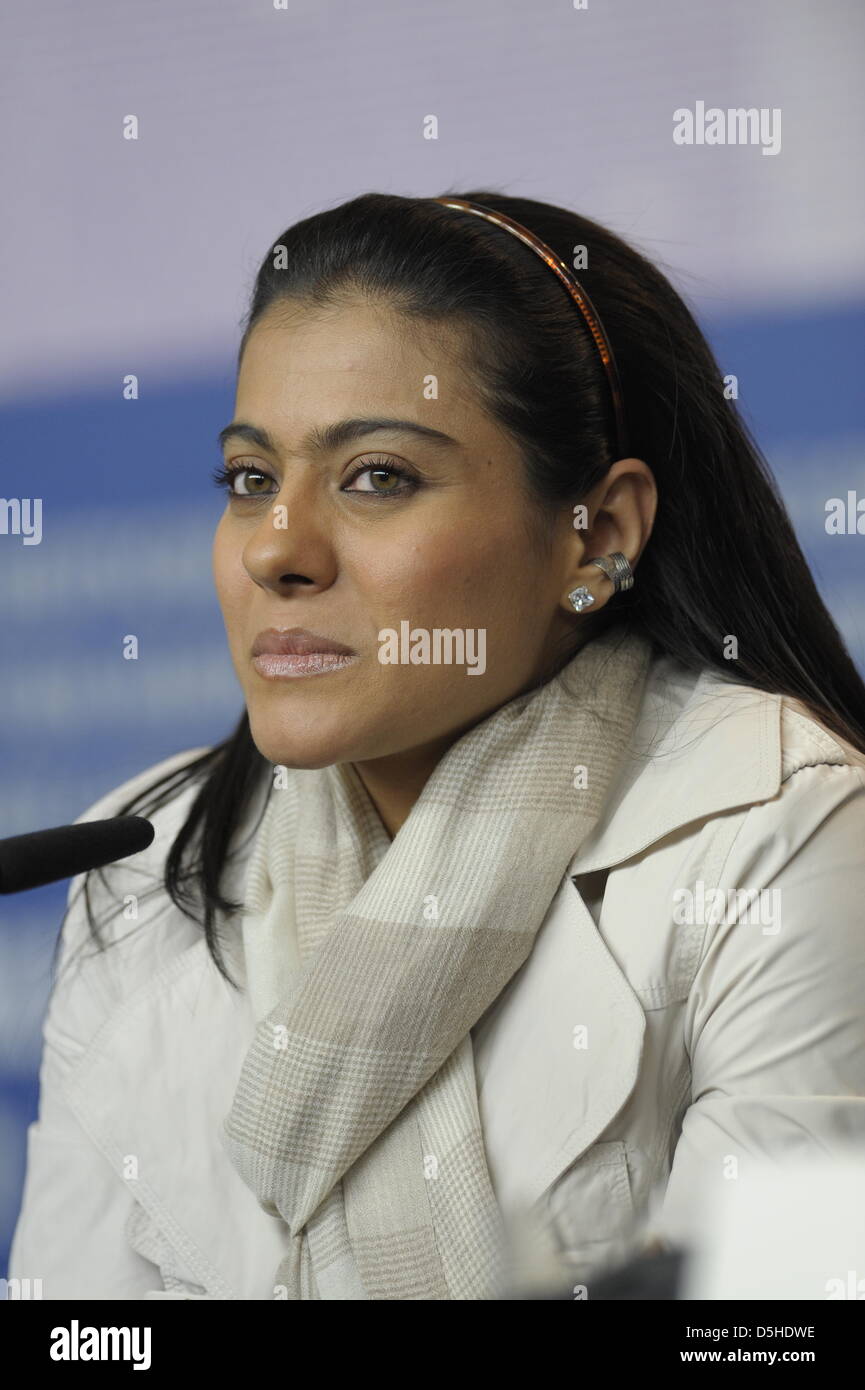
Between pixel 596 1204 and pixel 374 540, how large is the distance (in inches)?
18.8

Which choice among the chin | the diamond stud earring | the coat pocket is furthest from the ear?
the coat pocket

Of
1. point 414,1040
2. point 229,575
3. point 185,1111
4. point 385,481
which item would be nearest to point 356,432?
point 385,481

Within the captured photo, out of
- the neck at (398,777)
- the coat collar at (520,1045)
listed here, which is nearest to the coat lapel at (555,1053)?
the coat collar at (520,1045)

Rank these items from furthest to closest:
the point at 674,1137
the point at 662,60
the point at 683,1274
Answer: the point at 662,60, the point at 674,1137, the point at 683,1274

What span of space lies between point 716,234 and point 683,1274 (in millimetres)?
787

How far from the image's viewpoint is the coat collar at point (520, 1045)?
1017 mm

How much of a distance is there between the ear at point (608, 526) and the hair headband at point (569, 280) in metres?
0.04

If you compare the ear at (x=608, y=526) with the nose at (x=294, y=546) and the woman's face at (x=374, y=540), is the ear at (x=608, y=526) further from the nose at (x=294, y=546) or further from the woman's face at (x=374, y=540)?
the nose at (x=294, y=546)

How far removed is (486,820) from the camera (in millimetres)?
1082

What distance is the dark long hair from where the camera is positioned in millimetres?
1094

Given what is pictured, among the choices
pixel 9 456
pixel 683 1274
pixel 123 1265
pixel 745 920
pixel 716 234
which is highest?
pixel 716 234

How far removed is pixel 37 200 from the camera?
1297 mm
